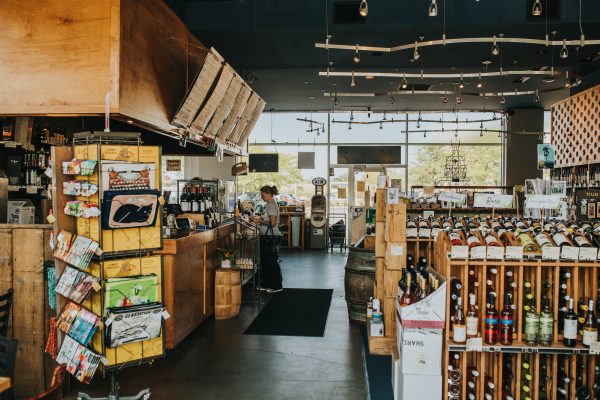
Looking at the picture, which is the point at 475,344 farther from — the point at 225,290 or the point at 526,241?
the point at 225,290

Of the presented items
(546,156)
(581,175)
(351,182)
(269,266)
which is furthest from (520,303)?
(351,182)

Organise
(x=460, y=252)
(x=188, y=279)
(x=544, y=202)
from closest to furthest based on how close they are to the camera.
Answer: (x=460, y=252) → (x=544, y=202) → (x=188, y=279)

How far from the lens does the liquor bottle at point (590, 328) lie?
10.4ft

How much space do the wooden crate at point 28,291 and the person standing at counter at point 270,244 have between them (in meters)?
4.11

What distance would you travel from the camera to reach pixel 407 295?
3883 mm

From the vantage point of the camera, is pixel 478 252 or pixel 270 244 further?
pixel 270 244

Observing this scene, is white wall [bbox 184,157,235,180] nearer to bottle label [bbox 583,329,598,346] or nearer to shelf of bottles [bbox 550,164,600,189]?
shelf of bottles [bbox 550,164,600,189]

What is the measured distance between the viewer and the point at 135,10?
14.1 feet

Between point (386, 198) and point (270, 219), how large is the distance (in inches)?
122

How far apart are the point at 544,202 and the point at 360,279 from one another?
228 cm

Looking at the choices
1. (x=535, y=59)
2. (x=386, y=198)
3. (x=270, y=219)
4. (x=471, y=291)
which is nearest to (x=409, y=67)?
(x=535, y=59)

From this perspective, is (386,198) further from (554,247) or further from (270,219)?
(270,219)

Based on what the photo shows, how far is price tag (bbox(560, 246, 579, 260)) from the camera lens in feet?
10.8

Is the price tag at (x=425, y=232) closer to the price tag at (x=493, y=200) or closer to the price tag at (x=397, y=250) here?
the price tag at (x=397, y=250)
